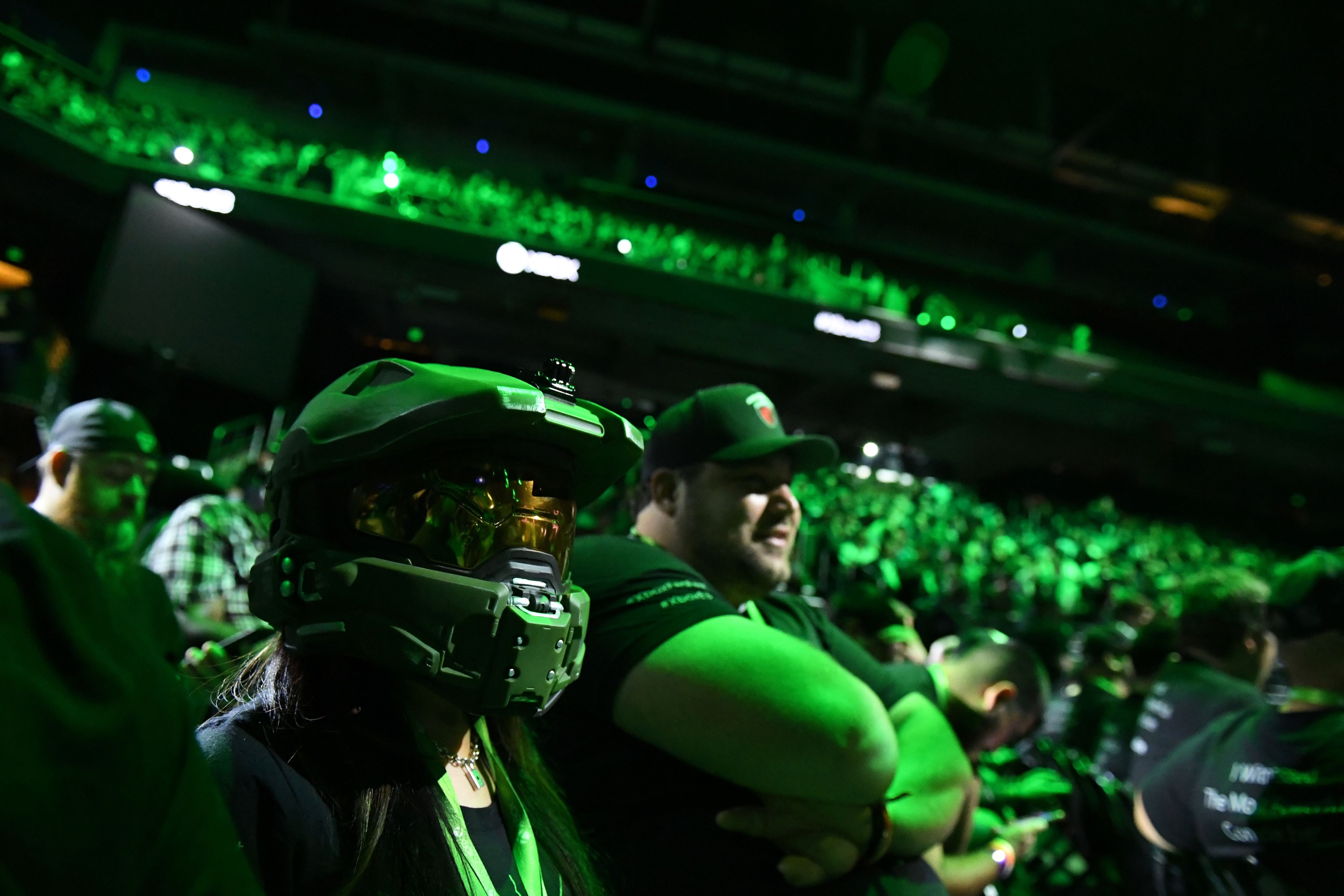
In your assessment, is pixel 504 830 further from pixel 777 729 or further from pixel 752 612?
pixel 752 612

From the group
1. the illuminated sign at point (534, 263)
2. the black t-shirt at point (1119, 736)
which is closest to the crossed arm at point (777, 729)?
the black t-shirt at point (1119, 736)

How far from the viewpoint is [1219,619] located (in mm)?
3422

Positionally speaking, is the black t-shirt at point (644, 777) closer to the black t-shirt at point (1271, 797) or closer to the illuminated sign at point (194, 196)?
the black t-shirt at point (1271, 797)

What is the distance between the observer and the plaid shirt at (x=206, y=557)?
373 cm

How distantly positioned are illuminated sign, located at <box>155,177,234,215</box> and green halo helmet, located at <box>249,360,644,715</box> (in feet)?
33.9

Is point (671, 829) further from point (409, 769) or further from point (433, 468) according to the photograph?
point (433, 468)

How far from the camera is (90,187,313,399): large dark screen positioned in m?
9.62

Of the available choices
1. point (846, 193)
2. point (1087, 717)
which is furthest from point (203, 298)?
point (846, 193)

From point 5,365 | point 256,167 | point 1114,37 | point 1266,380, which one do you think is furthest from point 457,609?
point 1114,37

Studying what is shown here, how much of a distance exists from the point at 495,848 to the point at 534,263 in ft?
33.4

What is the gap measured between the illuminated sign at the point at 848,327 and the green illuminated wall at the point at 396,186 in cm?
18

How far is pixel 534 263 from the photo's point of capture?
1086 cm

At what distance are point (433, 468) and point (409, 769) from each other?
0.37 metres

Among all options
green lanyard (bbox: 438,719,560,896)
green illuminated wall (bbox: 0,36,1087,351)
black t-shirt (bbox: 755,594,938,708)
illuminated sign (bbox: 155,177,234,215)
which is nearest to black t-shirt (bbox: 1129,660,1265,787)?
black t-shirt (bbox: 755,594,938,708)
